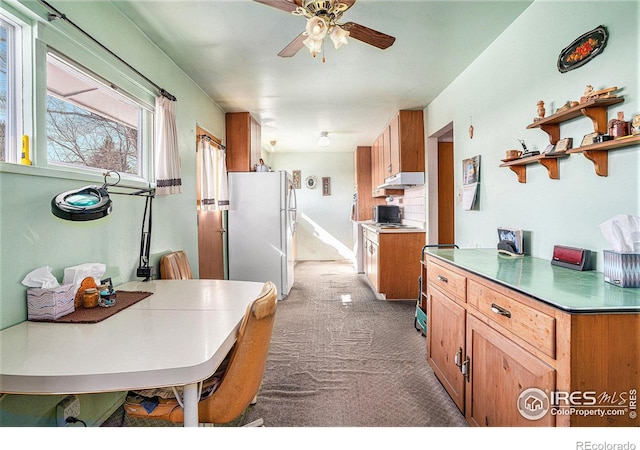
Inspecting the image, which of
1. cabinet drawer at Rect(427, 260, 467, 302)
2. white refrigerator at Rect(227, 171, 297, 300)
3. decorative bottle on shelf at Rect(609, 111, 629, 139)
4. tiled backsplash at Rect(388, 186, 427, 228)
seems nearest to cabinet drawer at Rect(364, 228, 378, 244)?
tiled backsplash at Rect(388, 186, 427, 228)

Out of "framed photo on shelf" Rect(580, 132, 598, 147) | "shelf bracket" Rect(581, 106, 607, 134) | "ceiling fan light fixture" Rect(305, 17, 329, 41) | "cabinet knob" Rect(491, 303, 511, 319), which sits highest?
"ceiling fan light fixture" Rect(305, 17, 329, 41)

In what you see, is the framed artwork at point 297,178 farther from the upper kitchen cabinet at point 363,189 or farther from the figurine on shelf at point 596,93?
the figurine on shelf at point 596,93

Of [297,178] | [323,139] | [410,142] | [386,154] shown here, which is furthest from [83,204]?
[297,178]

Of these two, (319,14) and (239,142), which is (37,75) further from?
(239,142)

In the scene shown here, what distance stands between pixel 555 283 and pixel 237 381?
4.35 feet

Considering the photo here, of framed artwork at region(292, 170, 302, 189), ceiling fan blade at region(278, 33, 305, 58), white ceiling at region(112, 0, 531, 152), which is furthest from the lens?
framed artwork at region(292, 170, 302, 189)

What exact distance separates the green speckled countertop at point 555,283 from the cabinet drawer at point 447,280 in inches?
3.1

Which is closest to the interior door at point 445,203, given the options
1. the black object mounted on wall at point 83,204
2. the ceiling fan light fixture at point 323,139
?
the ceiling fan light fixture at point 323,139

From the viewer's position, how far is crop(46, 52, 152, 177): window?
166 centimetres

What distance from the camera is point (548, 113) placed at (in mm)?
1860

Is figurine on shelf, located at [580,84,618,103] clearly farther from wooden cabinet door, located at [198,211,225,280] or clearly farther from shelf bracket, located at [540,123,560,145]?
wooden cabinet door, located at [198,211,225,280]

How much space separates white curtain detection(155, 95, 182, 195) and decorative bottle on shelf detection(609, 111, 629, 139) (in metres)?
2.66

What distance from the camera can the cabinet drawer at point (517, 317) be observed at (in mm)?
1081

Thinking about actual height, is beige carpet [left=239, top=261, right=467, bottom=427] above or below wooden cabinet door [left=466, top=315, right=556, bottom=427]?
below
